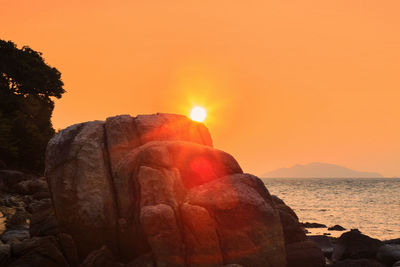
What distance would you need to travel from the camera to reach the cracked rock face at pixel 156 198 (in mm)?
13094

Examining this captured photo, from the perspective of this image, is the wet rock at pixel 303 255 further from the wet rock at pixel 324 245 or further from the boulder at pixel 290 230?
the wet rock at pixel 324 245

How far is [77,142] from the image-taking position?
622 inches

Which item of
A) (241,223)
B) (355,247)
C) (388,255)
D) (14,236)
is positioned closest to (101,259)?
(241,223)

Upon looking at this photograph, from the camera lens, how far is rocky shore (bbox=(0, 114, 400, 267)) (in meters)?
13.1

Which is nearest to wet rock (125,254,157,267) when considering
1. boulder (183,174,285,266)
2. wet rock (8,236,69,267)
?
boulder (183,174,285,266)

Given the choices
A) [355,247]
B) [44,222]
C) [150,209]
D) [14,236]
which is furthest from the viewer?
[355,247]

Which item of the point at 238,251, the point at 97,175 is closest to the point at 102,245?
the point at 97,175

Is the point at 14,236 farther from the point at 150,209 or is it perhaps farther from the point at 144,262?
the point at 150,209

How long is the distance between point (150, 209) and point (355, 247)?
11380 mm

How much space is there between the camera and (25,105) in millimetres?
50750

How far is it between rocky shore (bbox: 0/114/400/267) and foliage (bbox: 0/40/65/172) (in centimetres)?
3121

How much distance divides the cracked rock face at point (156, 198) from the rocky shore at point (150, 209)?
0.12 feet

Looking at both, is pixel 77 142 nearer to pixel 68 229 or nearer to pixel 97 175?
pixel 97 175

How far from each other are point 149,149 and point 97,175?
2341mm
